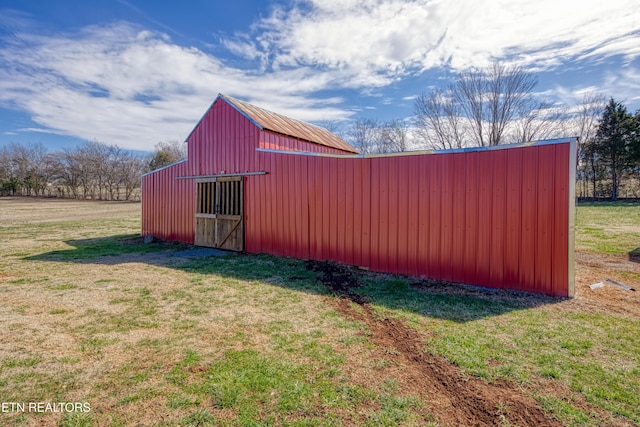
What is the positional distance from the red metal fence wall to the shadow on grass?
0.33 meters

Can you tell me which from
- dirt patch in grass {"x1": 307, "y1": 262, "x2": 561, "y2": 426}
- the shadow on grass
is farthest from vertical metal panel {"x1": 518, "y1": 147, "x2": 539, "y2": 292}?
dirt patch in grass {"x1": 307, "y1": 262, "x2": 561, "y2": 426}

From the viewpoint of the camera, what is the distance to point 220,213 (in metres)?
9.77

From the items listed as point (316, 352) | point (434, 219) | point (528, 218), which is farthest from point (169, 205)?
point (528, 218)

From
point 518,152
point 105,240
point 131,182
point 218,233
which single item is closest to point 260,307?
point 518,152

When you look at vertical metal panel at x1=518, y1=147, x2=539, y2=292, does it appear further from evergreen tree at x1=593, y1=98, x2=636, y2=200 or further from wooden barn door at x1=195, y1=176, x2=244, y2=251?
evergreen tree at x1=593, y1=98, x2=636, y2=200

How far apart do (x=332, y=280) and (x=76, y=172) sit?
46640mm

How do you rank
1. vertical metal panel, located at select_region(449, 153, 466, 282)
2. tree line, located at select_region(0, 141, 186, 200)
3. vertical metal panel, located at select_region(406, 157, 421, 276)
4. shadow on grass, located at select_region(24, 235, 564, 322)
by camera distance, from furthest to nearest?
tree line, located at select_region(0, 141, 186, 200) → vertical metal panel, located at select_region(406, 157, 421, 276) → vertical metal panel, located at select_region(449, 153, 466, 282) → shadow on grass, located at select_region(24, 235, 564, 322)

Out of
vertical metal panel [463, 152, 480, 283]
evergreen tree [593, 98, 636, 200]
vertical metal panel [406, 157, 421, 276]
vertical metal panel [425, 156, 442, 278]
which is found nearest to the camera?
vertical metal panel [463, 152, 480, 283]

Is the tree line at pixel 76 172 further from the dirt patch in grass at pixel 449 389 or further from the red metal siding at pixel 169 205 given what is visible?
the dirt patch in grass at pixel 449 389

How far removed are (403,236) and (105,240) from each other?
1087 centimetres

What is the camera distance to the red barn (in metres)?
4.97

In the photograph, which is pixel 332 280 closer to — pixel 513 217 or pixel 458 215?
pixel 458 215

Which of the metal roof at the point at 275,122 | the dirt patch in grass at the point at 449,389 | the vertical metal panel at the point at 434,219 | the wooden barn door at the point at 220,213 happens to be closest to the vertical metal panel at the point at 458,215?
the vertical metal panel at the point at 434,219

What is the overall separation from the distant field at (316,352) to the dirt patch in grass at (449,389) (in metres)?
0.01
